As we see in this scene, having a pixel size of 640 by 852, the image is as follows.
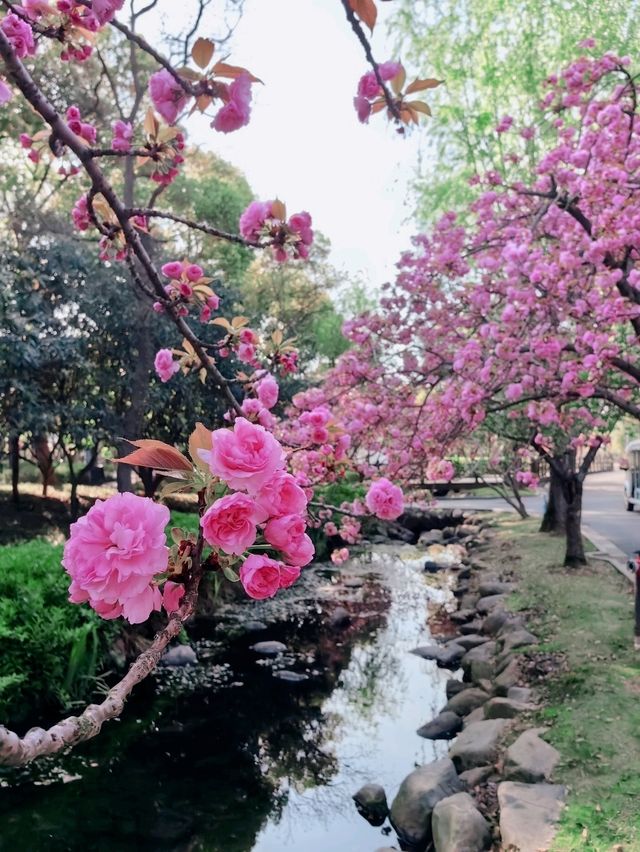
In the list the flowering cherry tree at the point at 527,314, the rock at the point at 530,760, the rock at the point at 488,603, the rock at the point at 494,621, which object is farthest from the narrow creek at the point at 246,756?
the flowering cherry tree at the point at 527,314

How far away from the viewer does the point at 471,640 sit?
800cm

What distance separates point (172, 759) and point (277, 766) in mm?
→ 853

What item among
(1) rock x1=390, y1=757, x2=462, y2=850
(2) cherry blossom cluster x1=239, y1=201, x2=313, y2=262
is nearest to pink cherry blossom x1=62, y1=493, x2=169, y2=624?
(2) cherry blossom cluster x1=239, y1=201, x2=313, y2=262

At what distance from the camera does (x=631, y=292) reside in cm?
577

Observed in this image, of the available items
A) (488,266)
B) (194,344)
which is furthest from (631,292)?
(194,344)

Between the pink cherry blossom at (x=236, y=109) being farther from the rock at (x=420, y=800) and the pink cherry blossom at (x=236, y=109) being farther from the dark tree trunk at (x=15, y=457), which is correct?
the dark tree trunk at (x=15, y=457)

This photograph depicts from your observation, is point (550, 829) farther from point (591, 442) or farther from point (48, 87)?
point (48, 87)

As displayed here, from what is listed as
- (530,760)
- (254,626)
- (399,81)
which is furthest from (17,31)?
(254,626)

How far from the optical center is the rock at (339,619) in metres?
9.54

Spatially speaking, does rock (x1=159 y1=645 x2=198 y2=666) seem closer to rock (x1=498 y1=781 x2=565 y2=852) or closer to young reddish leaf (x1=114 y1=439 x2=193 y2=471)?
rock (x1=498 y1=781 x2=565 y2=852)

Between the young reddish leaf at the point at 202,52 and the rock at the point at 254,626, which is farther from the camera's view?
the rock at the point at 254,626

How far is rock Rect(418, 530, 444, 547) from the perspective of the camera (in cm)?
1641

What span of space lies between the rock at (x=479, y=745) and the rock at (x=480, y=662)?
1.50 meters

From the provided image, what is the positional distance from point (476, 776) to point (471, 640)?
11.7ft
